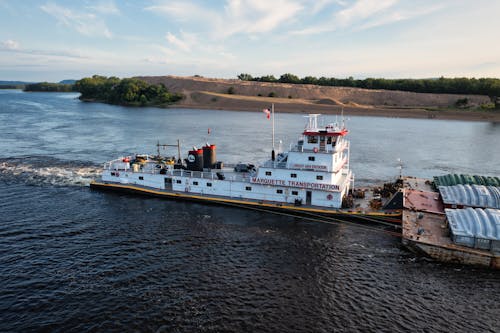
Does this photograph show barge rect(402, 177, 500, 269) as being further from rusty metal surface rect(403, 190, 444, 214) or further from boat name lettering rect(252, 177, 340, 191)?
boat name lettering rect(252, 177, 340, 191)

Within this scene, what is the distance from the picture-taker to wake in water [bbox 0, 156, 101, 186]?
144 feet

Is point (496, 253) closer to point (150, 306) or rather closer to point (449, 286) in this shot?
point (449, 286)

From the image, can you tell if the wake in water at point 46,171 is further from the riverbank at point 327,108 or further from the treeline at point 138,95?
Answer: the treeline at point 138,95

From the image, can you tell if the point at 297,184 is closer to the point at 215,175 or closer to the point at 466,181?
the point at 215,175

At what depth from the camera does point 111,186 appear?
40.8 metres

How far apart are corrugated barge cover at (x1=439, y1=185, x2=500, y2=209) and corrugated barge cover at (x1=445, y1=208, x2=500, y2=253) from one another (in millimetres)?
3761

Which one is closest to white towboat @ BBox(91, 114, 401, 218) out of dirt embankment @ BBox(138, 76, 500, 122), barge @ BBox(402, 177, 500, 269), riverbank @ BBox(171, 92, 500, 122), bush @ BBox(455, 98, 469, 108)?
barge @ BBox(402, 177, 500, 269)

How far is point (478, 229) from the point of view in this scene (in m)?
25.9

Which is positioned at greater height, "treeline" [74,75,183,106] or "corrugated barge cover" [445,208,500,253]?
"treeline" [74,75,183,106]

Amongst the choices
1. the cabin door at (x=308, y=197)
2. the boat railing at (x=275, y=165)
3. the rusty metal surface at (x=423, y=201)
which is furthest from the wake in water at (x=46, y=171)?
the rusty metal surface at (x=423, y=201)

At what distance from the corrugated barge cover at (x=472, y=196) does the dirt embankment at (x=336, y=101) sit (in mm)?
98138

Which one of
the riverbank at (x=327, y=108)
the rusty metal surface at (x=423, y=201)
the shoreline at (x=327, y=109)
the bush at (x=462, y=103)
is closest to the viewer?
the rusty metal surface at (x=423, y=201)

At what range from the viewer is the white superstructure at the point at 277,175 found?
110 ft

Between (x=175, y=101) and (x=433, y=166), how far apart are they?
423ft
